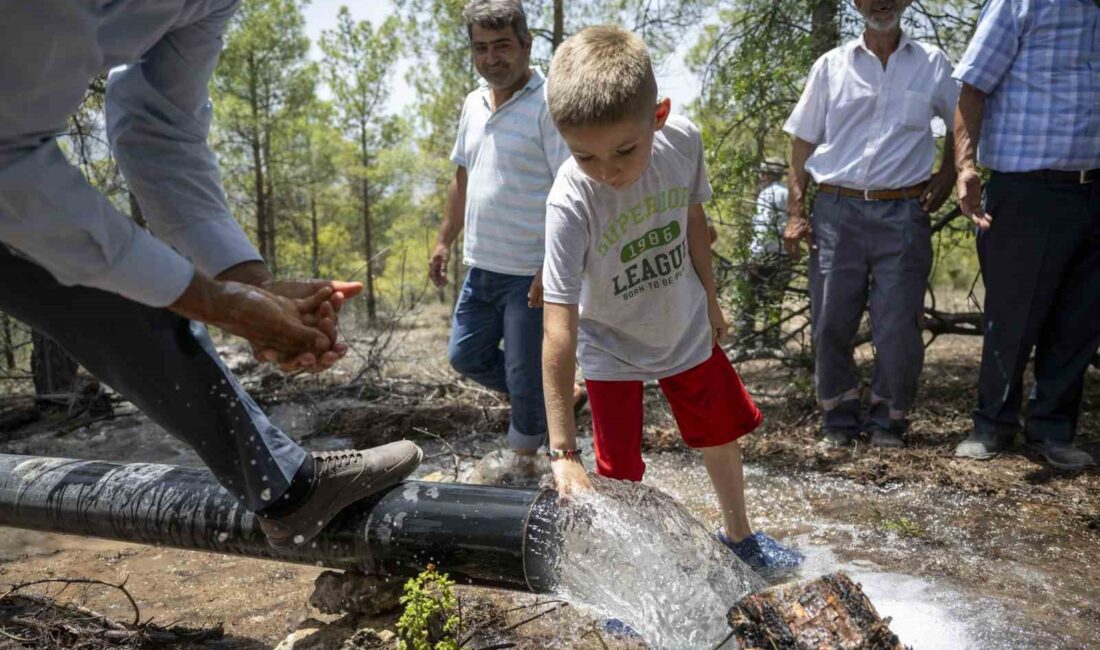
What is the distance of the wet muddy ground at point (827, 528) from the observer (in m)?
2.65

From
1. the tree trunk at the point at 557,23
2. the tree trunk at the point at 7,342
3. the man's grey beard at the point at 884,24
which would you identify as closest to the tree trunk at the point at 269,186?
the tree trunk at the point at 557,23

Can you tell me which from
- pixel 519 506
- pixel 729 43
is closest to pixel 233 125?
pixel 729 43

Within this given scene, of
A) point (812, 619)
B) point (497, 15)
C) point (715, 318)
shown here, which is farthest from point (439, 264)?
point (812, 619)

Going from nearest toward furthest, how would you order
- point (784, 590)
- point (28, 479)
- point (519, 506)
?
point (784, 590) → point (519, 506) → point (28, 479)

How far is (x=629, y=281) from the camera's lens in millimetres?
2783

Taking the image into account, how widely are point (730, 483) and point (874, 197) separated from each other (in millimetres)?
2043

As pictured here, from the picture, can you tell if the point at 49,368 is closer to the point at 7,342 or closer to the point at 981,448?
the point at 7,342

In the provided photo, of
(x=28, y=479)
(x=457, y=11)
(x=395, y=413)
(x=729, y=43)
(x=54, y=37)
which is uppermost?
(x=457, y=11)

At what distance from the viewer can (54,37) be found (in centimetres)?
Result: 155

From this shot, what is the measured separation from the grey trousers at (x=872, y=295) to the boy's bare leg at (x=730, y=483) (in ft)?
5.81

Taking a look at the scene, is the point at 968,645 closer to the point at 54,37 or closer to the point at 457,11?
the point at 54,37

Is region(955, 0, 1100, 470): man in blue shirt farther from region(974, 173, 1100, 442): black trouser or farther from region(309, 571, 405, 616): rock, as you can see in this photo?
region(309, 571, 405, 616): rock

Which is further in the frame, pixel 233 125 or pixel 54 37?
pixel 233 125

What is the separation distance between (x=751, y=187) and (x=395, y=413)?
285cm
